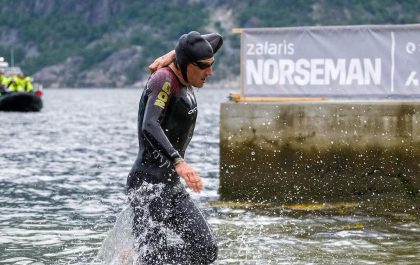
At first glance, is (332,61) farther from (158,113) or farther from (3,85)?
(3,85)

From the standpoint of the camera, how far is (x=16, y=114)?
58375mm

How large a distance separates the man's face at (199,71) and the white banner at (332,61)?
643 cm

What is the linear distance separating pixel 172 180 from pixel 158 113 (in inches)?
23.0

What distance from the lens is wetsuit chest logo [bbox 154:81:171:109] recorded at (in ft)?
21.1

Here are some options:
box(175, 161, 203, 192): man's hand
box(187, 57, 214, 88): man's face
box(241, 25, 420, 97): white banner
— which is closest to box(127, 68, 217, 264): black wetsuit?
box(187, 57, 214, 88): man's face

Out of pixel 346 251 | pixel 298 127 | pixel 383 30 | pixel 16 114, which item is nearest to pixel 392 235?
pixel 346 251

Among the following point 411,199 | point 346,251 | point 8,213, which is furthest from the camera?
point 8,213

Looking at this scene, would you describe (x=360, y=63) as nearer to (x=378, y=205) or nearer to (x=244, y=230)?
(x=378, y=205)

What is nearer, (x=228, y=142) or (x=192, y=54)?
(x=192, y=54)

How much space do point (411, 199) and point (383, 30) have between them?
98.5 inches

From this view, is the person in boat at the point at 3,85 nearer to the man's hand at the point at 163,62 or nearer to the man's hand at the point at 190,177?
the man's hand at the point at 163,62

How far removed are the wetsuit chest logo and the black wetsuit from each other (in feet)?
0.13

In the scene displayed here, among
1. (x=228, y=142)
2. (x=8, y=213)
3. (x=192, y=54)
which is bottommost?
(x=8, y=213)

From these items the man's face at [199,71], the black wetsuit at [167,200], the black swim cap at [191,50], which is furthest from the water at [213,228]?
the black swim cap at [191,50]
